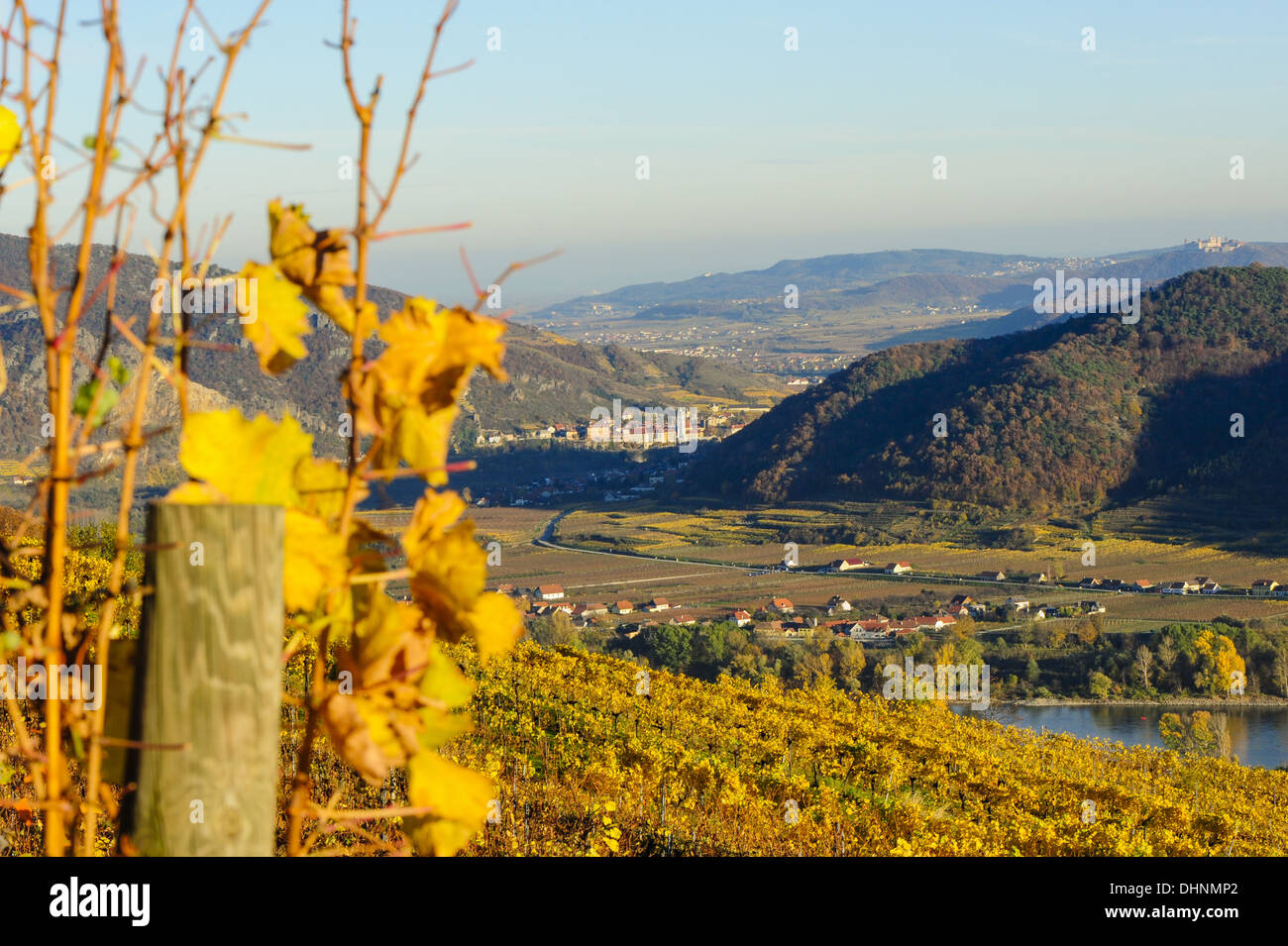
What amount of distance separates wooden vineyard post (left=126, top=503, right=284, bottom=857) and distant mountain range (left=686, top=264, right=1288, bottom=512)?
46.9 meters

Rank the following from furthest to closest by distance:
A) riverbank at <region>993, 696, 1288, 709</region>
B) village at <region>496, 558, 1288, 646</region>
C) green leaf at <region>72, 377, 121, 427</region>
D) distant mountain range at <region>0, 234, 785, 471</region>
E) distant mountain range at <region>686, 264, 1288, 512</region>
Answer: distant mountain range at <region>686, 264, 1288, 512</region> → distant mountain range at <region>0, 234, 785, 471</region> → village at <region>496, 558, 1288, 646</region> → riverbank at <region>993, 696, 1288, 709</region> → green leaf at <region>72, 377, 121, 427</region>

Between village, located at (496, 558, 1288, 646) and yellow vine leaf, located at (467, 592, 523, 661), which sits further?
village, located at (496, 558, 1288, 646)

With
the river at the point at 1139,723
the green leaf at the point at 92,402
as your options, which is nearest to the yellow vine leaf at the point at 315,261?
the green leaf at the point at 92,402

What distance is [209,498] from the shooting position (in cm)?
68

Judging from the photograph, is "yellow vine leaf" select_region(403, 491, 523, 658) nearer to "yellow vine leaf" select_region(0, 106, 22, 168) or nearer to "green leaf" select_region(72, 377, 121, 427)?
"green leaf" select_region(72, 377, 121, 427)

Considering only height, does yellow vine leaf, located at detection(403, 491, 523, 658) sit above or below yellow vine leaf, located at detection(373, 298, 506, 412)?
below

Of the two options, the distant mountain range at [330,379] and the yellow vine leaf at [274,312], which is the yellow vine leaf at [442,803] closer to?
the yellow vine leaf at [274,312]

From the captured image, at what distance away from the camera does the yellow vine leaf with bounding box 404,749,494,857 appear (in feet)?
2.33

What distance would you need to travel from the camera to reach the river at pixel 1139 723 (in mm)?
18562

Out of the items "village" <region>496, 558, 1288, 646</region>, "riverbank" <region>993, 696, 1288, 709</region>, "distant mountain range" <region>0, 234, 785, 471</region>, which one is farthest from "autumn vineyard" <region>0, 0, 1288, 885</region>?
"distant mountain range" <region>0, 234, 785, 471</region>

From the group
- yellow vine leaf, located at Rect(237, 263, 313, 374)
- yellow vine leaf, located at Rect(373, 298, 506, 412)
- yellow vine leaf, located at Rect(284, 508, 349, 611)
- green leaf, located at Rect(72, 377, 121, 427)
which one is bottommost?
yellow vine leaf, located at Rect(284, 508, 349, 611)

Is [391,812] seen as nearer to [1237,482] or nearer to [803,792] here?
[803,792]
